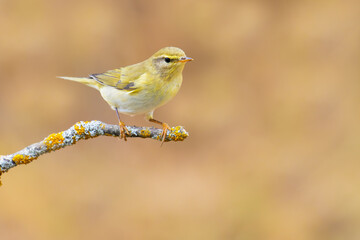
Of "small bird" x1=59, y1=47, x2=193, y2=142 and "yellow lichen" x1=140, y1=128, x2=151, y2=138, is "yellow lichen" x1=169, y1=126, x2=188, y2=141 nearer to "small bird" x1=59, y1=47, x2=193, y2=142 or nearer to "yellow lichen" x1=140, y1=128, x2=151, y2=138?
"yellow lichen" x1=140, y1=128, x2=151, y2=138

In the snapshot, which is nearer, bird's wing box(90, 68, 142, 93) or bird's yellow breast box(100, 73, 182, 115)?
bird's yellow breast box(100, 73, 182, 115)

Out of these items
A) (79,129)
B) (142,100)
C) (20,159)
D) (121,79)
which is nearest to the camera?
(20,159)

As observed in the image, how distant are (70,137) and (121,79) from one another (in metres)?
1.54

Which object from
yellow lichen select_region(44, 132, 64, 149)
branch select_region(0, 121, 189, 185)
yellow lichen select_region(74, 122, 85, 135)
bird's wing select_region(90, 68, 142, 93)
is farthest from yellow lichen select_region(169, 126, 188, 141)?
bird's wing select_region(90, 68, 142, 93)

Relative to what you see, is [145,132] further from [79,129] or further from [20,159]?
[20,159]

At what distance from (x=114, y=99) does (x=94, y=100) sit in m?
6.04

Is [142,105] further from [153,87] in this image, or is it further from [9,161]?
[9,161]

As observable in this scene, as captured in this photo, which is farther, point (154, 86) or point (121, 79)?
point (121, 79)

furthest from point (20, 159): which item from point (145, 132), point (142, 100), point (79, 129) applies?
point (142, 100)

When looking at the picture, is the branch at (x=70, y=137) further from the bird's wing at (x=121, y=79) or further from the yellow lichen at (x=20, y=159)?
the bird's wing at (x=121, y=79)

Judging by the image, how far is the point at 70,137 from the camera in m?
2.31

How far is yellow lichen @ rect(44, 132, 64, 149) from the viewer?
2.22 meters

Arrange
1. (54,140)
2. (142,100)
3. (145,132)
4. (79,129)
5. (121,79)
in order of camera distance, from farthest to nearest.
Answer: (121,79) < (142,100) < (145,132) < (79,129) < (54,140)

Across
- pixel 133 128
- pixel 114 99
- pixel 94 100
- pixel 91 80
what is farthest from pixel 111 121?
pixel 133 128
